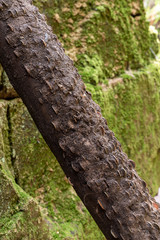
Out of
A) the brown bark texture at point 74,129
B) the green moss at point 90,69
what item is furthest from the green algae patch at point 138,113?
the brown bark texture at point 74,129

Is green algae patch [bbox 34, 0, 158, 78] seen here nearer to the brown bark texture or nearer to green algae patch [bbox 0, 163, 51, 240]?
the brown bark texture

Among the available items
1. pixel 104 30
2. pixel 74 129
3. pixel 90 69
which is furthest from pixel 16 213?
pixel 104 30

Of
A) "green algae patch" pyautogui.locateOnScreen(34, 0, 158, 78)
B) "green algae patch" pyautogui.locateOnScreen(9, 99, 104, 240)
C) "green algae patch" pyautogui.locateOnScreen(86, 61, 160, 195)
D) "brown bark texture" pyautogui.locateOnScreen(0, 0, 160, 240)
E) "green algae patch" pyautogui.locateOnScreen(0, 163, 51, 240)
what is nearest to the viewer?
"brown bark texture" pyautogui.locateOnScreen(0, 0, 160, 240)

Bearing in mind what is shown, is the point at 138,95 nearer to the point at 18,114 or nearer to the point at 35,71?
the point at 18,114

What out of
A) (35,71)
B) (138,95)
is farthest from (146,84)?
(35,71)

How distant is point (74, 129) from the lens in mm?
872

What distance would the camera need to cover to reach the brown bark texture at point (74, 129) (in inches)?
33.5

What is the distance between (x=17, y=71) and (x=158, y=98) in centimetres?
201

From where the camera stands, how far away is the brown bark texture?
852mm

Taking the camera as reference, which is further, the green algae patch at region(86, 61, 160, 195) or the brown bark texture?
the green algae patch at region(86, 61, 160, 195)

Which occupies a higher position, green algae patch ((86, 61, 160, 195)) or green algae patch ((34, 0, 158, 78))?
green algae patch ((34, 0, 158, 78))

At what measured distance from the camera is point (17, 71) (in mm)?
897

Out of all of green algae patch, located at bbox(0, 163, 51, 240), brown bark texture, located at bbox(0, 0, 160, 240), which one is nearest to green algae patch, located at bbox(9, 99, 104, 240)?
green algae patch, located at bbox(0, 163, 51, 240)

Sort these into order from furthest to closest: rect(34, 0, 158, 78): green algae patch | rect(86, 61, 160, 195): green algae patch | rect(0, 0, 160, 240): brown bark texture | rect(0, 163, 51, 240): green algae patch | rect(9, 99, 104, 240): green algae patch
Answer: rect(86, 61, 160, 195): green algae patch → rect(34, 0, 158, 78): green algae patch → rect(9, 99, 104, 240): green algae patch → rect(0, 163, 51, 240): green algae patch → rect(0, 0, 160, 240): brown bark texture
